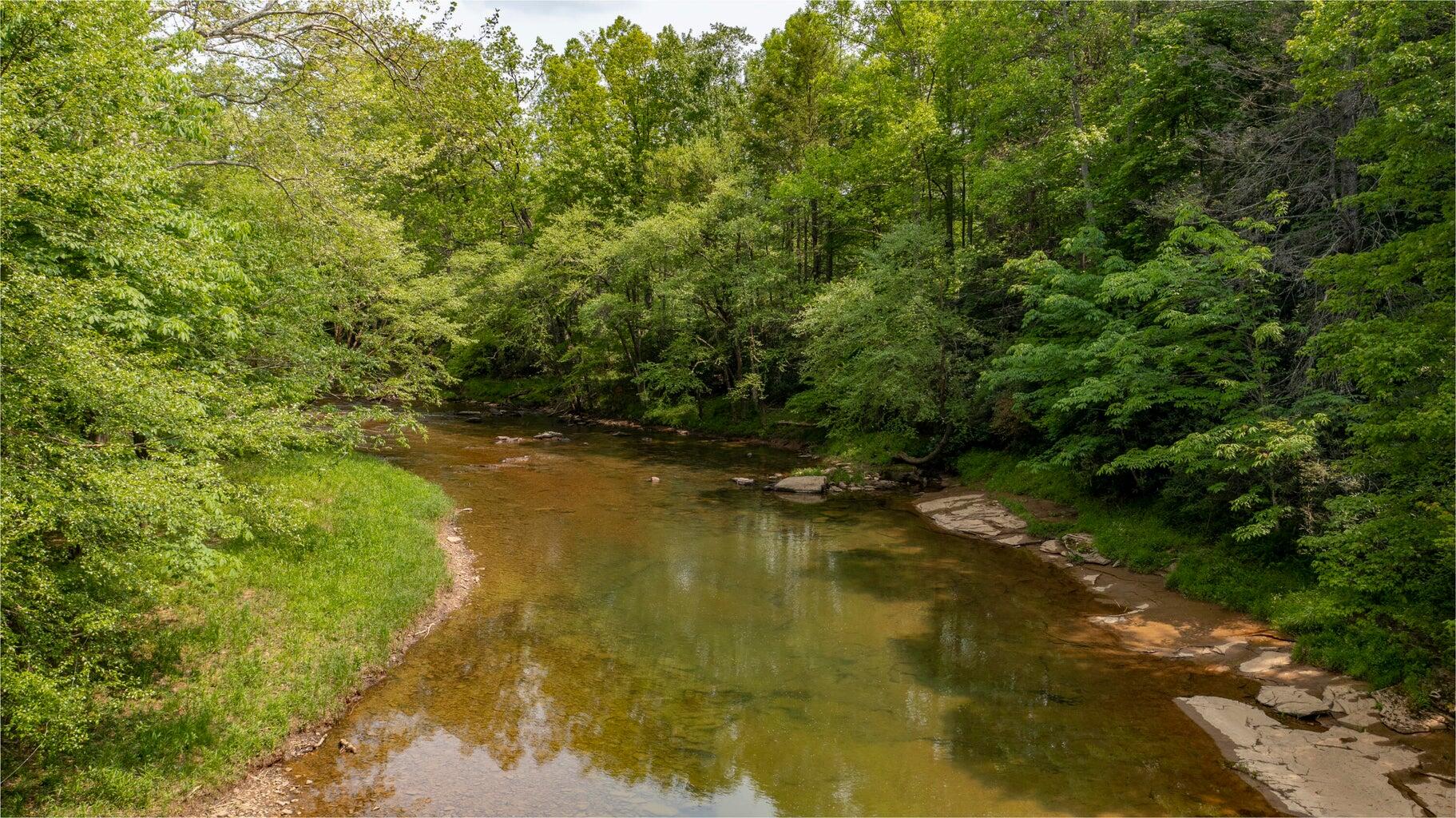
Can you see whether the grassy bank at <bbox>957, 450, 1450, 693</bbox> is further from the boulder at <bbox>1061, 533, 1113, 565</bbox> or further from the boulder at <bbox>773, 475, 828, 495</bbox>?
the boulder at <bbox>773, 475, 828, 495</bbox>

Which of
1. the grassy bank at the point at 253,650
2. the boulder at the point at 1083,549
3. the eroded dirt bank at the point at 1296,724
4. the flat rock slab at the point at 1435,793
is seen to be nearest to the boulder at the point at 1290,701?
the eroded dirt bank at the point at 1296,724

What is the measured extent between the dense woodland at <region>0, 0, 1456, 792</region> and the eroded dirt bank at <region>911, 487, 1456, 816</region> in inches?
23.5

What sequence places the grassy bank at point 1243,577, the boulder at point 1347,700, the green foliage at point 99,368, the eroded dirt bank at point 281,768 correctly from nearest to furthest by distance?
the green foliage at point 99,368
the eroded dirt bank at point 281,768
the boulder at point 1347,700
the grassy bank at point 1243,577

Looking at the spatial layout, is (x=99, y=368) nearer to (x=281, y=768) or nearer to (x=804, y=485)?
(x=281, y=768)

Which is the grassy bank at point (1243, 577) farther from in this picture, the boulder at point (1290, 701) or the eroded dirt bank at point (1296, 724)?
the boulder at point (1290, 701)

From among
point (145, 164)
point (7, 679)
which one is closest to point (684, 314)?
point (145, 164)

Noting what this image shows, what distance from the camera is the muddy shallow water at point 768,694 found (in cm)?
781

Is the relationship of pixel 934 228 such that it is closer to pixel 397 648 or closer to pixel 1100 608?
pixel 1100 608

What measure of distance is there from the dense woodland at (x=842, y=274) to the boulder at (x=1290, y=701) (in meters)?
0.92

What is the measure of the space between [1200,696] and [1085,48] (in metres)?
21.2

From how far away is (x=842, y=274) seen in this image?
3425cm

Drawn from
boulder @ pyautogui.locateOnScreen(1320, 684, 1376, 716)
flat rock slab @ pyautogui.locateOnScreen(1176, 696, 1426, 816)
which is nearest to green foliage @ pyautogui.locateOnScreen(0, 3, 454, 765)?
flat rock slab @ pyautogui.locateOnScreen(1176, 696, 1426, 816)

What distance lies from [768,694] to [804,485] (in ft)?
40.8

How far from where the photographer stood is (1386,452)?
8867 millimetres
